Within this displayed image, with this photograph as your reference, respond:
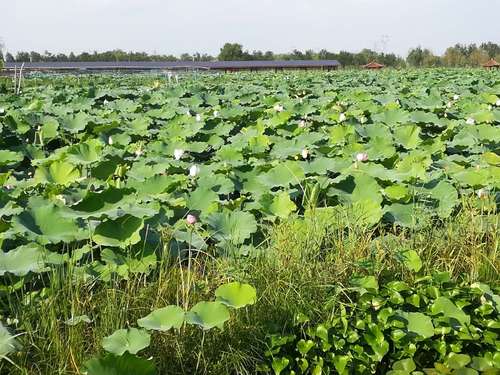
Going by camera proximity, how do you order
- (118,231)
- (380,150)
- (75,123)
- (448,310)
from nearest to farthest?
(448,310) → (118,231) → (380,150) → (75,123)

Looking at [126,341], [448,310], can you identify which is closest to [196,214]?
[126,341]

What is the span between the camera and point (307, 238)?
7.60ft

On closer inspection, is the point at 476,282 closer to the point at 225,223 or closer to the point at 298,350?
the point at 298,350

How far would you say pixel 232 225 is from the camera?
8.27 feet

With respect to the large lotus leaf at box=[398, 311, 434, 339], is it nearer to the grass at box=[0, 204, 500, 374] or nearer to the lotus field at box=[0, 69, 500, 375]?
the lotus field at box=[0, 69, 500, 375]

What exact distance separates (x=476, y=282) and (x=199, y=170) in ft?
5.64

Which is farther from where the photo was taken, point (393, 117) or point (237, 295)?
point (393, 117)

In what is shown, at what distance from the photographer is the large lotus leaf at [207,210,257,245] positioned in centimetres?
247

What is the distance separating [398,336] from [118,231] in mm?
1107

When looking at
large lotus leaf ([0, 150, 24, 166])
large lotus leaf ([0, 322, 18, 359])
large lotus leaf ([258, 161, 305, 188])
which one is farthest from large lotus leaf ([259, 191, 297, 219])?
large lotus leaf ([0, 150, 24, 166])

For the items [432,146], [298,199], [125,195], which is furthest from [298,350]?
[432,146]

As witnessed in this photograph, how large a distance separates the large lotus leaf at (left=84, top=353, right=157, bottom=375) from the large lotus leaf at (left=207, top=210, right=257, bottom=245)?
988 mm

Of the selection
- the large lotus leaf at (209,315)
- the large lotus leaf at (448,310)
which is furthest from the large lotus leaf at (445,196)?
the large lotus leaf at (209,315)

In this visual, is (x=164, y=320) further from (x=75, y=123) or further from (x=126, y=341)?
(x=75, y=123)
